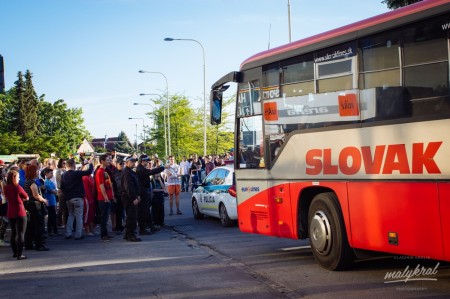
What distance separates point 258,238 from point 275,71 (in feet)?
14.3

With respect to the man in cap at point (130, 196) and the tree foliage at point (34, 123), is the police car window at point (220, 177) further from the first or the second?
the tree foliage at point (34, 123)

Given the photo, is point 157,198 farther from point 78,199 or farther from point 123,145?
point 123,145

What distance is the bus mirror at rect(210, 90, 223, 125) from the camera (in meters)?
11.0

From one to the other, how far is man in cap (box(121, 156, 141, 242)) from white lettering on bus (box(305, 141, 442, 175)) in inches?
227

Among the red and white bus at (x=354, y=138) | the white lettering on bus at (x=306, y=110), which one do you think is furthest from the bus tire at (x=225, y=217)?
the white lettering on bus at (x=306, y=110)

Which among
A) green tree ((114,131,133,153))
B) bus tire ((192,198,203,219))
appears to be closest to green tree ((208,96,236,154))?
bus tire ((192,198,203,219))

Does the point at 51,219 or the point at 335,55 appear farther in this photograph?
the point at 51,219

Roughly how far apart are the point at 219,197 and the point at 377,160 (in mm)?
8521

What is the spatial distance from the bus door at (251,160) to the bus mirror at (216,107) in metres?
0.39

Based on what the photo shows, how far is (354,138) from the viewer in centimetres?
793

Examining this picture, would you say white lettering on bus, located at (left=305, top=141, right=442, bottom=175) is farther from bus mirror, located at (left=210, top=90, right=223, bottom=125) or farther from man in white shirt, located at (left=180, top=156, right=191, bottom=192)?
man in white shirt, located at (left=180, top=156, right=191, bottom=192)

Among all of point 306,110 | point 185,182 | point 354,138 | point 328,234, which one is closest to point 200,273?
point 328,234

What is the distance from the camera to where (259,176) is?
33.0 ft

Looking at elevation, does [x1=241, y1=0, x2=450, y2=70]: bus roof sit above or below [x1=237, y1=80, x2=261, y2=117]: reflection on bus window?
above
